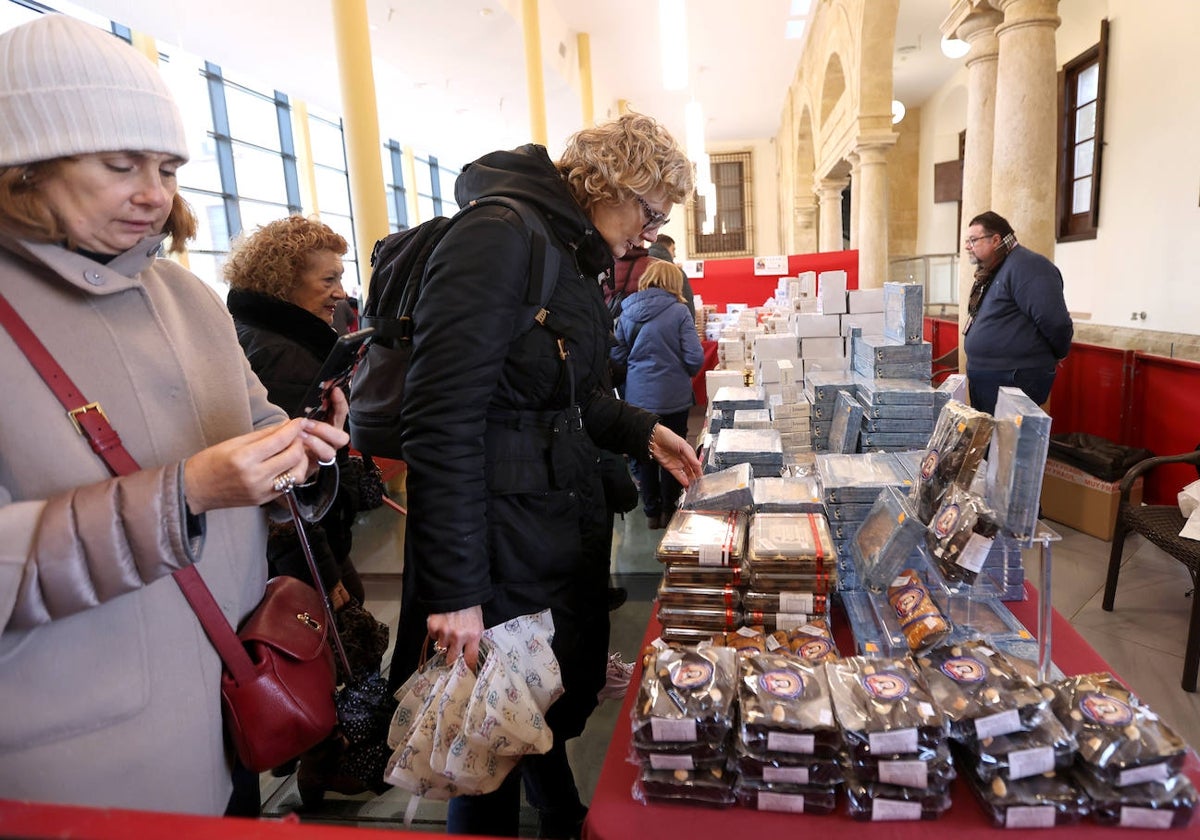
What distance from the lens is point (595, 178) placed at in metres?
1.60

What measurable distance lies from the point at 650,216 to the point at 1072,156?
32.3 feet

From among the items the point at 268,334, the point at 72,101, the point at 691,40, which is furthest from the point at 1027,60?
the point at 691,40

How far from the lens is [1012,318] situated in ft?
14.5

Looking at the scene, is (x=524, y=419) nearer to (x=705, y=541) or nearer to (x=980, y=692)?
(x=705, y=541)

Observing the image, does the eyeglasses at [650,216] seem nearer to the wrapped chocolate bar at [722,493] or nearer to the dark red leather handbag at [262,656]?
the wrapped chocolate bar at [722,493]

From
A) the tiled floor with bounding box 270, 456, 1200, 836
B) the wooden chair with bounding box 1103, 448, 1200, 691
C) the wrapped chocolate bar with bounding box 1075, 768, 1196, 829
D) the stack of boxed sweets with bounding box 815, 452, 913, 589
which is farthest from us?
the wooden chair with bounding box 1103, 448, 1200, 691

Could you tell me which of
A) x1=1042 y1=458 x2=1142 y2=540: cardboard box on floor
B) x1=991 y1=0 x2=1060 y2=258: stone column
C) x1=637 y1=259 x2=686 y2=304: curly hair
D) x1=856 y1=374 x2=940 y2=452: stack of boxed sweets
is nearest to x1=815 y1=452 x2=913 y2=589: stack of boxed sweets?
x1=856 y1=374 x2=940 y2=452: stack of boxed sweets

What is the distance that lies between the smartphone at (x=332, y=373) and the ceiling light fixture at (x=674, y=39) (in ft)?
14.0

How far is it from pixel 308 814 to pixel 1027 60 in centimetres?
647

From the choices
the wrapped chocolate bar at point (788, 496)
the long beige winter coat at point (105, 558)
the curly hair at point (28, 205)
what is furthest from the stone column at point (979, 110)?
the curly hair at point (28, 205)

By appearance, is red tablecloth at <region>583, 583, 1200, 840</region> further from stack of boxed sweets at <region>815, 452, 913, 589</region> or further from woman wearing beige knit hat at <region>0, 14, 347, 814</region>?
stack of boxed sweets at <region>815, 452, 913, 589</region>

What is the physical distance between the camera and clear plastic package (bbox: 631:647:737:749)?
109 centimetres

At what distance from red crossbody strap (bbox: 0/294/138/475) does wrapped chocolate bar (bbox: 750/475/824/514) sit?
1.38 meters

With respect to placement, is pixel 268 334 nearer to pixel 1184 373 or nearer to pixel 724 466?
pixel 724 466
